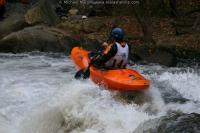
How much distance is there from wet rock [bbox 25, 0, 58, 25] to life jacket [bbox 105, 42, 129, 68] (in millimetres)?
7303

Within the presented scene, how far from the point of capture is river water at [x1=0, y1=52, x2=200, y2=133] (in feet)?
25.1

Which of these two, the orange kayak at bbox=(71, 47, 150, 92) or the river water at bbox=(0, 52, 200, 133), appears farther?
the orange kayak at bbox=(71, 47, 150, 92)

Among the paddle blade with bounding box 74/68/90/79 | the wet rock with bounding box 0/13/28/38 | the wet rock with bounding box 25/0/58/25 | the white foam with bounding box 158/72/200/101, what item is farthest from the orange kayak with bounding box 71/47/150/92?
the wet rock with bounding box 25/0/58/25

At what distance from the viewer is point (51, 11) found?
55.7ft

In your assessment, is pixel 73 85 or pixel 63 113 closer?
pixel 63 113

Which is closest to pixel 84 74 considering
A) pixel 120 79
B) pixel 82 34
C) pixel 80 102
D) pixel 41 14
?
pixel 120 79

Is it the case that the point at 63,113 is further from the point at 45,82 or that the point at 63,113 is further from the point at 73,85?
the point at 45,82

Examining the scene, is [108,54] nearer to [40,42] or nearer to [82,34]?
[40,42]

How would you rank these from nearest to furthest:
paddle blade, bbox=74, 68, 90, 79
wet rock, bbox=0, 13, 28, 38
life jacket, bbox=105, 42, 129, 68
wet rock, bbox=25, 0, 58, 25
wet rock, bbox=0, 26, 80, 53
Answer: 1. life jacket, bbox=105, 42, 129, 68
2. paddle blade, bbox=74, 68, 90, 79
3. wet rock, bbox=0, 26, 80, 53
4. wet rock, bbox=0, 13, 28, 38
5. wet rock, bbox=25, 0, 58, 25

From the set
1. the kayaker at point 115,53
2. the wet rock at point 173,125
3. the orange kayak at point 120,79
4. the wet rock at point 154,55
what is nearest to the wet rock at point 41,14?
the wet rock at point 154,55

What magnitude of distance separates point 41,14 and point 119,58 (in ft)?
25.6

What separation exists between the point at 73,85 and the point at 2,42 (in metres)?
5.85

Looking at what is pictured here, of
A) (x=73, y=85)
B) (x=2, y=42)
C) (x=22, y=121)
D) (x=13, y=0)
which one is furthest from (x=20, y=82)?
(x=13, y=0)

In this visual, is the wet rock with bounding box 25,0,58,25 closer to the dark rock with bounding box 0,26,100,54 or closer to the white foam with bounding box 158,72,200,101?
the dark rock with bounding box 0,26,100,54
